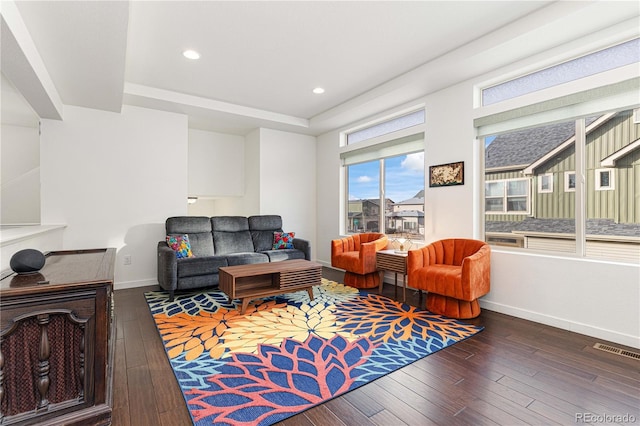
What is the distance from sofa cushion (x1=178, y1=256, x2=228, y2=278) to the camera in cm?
386

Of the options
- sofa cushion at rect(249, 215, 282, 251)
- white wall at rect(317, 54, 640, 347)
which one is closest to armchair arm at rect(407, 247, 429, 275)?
white wall at rect(317, 54, 640, 347)

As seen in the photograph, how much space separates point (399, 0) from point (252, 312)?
10.7 ft

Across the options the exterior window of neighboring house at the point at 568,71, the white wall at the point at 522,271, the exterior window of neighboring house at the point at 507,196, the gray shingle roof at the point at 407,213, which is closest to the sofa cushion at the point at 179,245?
the gray shingle roof at the point at 407,213

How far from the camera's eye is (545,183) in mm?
3158

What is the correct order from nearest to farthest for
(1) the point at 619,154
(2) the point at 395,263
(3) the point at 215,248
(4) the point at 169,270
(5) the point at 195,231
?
(1) the point at 619,154
(4) the point at 169,270
(2) the point at 395,263
(5) the point at 195,231
(3) the point at 215,248

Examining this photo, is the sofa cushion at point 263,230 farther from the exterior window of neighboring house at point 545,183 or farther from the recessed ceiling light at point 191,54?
the exterior window of neighboring house at point 545,183

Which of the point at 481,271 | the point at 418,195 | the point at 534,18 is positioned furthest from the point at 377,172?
the point at 534,18

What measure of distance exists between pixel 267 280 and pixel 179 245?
1391 millimetres

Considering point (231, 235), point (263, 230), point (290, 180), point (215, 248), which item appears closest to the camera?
point (215, 248)

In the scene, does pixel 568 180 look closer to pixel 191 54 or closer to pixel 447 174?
pixel 447 174

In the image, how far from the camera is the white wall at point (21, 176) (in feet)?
12.6

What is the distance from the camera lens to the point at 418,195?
450 centimetres

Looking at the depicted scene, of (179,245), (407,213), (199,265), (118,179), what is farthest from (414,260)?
(118,179)

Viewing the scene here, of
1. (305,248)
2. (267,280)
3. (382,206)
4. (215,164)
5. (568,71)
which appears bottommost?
(267,280)
